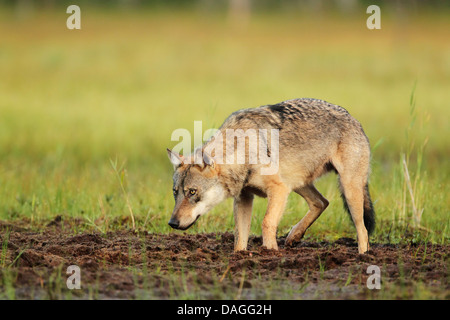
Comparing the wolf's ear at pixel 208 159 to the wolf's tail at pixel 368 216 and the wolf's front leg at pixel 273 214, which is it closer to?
the wolf's front leg at pixel 273 214

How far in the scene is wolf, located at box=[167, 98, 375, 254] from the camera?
6848 mm

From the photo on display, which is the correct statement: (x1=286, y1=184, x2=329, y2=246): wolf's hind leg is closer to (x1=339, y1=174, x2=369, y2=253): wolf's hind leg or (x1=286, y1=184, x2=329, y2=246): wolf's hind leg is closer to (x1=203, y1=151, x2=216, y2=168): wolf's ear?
(x1=339, y1=174, x2=369, y2=253): wolf's hind leg

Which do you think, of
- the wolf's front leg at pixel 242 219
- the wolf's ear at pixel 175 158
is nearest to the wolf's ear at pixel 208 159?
the wolf's ear at pixel 175 158

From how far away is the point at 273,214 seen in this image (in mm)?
7062

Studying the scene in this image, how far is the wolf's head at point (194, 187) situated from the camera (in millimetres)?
6703

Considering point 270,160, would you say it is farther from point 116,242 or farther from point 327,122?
point 116,242

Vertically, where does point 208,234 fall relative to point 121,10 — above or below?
below

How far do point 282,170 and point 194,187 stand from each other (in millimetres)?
1091

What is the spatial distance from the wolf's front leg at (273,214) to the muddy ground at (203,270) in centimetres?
21

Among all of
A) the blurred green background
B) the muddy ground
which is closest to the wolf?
the muddy ground

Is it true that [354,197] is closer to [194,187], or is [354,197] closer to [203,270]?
[194,187]
